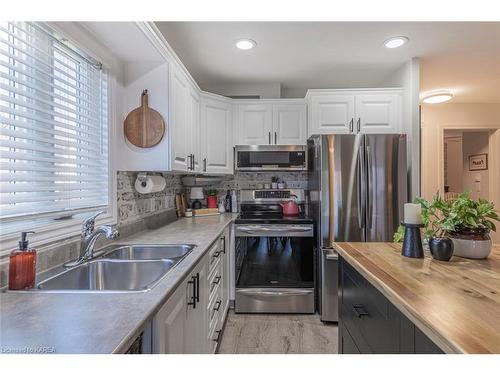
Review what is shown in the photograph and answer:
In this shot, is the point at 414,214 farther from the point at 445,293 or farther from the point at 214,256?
the point at 214,256

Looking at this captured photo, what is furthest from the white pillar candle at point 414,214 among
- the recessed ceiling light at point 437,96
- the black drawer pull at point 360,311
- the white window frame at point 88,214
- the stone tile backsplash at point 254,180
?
the recessed ceiling light at point 437,96

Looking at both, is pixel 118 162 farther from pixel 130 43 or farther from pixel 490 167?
pixel 490 167

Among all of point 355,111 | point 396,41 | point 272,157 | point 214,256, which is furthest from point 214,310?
point 396,41

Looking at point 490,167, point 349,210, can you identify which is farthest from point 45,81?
point 490,167

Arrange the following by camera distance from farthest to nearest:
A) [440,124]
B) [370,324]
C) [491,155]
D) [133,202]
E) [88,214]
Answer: [491,155]
[440,124]
[133,202]
[88,214]
[370,324]

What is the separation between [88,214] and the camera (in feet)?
5.53

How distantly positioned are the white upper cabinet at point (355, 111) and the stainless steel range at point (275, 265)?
1035 mm

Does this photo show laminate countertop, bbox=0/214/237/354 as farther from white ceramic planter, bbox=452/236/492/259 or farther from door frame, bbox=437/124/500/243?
door frame, bbox=437/124/500/243

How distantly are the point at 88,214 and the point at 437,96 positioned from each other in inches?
166

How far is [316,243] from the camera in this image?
272cm

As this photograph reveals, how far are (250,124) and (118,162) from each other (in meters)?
1.62

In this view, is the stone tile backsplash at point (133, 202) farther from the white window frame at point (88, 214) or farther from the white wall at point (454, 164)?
the white wall at point (454, 164)

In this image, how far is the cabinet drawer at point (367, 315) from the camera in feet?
3.30

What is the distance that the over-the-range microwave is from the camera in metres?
3.12
